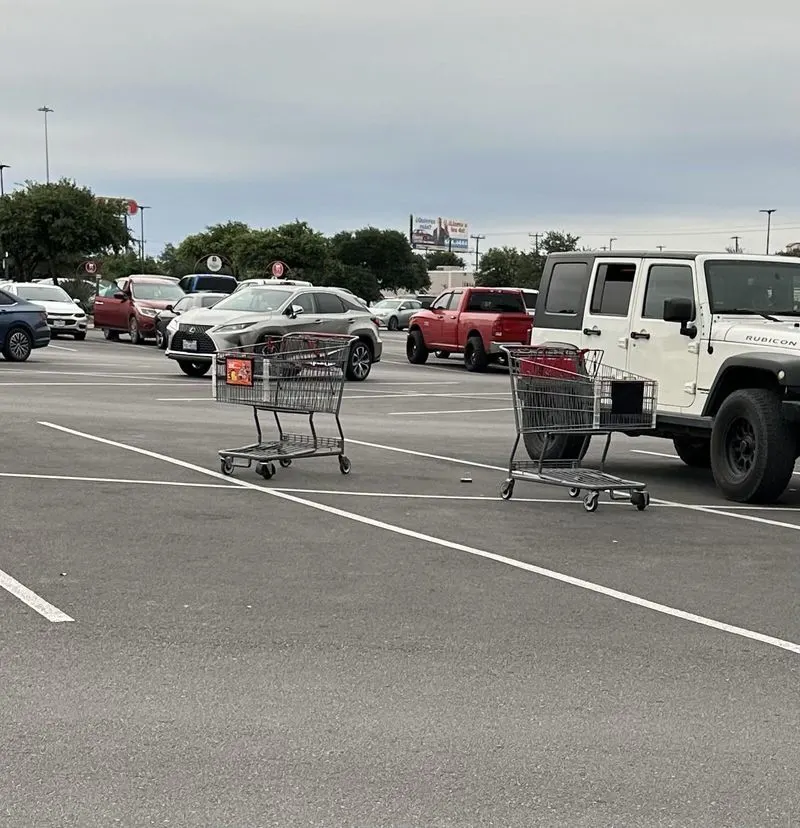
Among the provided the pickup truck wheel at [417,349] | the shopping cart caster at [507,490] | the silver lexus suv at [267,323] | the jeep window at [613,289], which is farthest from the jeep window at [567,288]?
the pickup truck wheel at [417,349]

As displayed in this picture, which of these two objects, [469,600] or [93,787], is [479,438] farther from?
[93,787]

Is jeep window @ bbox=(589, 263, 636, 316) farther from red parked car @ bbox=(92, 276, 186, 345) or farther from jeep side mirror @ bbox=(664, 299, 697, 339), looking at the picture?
red parked car @ bbox=(92, 276, 186, 345)

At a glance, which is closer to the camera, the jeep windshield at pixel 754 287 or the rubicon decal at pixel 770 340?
the rubicon decal at pixel 770 340

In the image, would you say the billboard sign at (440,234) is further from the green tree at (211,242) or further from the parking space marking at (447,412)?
the parking space marking at (447,412)

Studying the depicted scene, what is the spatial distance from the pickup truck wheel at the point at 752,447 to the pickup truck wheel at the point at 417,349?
21876mm

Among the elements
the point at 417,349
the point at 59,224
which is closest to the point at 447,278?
the point at 59,224

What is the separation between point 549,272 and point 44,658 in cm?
897

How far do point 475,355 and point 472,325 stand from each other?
855 millimetres

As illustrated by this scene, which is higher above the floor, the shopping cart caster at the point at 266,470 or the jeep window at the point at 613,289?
the jeep window at the point at 613,289

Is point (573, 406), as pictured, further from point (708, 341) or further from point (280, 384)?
point (280, 384)

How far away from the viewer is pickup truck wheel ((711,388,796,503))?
10.6 meters

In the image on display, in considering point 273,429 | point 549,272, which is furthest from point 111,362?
point 549,272

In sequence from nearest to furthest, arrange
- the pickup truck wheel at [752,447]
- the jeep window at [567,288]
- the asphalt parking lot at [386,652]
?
the asphalt parking lot at [386,652]
the pickup truck wheel at [752,447]
the jeep window at [567,288]

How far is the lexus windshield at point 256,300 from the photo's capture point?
2500 centimetres
